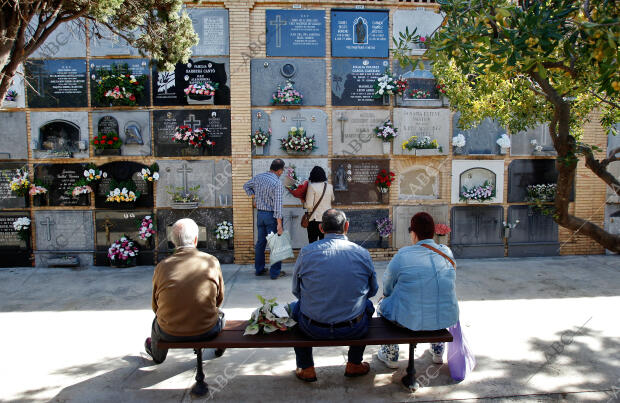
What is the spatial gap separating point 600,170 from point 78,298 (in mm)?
6433

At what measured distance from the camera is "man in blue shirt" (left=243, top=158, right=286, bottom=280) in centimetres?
636

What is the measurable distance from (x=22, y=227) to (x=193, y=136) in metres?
3.39

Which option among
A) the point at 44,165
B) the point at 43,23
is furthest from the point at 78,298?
the point at 43,23

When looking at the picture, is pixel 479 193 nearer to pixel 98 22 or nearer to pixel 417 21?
pixel 417 21

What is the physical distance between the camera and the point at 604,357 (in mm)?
3936

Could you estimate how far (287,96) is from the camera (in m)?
7.30

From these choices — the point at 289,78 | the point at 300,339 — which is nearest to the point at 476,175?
the point at 289,78

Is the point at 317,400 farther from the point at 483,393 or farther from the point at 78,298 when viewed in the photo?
the point at 78,298

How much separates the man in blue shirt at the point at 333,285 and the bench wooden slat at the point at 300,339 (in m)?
0.06

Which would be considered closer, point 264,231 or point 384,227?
point 264,231

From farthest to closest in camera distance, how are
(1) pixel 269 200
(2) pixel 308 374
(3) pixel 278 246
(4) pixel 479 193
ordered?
(4) pixel 479 193 < (1) pixel 269 200 < (3) pixel 278 246 < (2) pixel 308 374

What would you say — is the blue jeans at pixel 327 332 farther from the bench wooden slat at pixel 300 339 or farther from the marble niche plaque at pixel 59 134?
the marble niche plaque at pixel 59 134

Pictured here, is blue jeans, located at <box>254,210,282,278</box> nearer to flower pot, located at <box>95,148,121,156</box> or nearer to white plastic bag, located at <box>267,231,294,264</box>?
white plastic bag, located at <box>267,231,294,264</box>

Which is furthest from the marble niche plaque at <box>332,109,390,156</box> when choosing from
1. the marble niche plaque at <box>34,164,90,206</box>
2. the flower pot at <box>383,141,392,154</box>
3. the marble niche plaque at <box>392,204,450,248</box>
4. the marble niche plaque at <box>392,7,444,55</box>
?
the marble niche plaque at <box>34,164,90,206</box>
